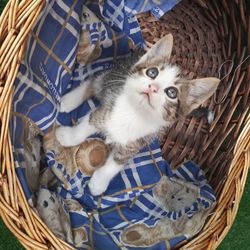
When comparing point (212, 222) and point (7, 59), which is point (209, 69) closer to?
point (212, 222)

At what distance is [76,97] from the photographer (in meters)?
1.66

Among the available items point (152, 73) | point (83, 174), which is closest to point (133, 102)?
point (152, 73)

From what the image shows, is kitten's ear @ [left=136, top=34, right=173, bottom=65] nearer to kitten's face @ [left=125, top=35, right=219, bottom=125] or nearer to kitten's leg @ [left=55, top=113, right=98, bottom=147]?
kitten's face @ [left=125, top=35, right=219, bottom=125]

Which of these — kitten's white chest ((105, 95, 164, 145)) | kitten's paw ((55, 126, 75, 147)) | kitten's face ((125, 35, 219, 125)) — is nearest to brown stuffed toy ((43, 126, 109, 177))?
kitten's paw ((55, 126, 75, 147))

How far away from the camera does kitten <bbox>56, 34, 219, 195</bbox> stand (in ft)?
4.39

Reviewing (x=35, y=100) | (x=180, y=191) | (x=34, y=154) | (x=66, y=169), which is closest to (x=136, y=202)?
(x=180, y=191)

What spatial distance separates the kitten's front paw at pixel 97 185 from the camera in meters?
1.58

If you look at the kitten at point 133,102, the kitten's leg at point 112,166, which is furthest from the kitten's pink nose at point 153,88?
the kitten's leg at point 112,166

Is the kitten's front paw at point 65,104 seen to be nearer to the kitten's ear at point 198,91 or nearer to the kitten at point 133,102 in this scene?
the kitten at point 133,102

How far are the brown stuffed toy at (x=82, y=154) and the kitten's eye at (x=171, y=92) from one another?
0.44m

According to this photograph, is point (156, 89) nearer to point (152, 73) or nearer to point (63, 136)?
point (152, 73)

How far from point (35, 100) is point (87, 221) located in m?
0.45

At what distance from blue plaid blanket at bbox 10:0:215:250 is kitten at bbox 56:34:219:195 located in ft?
0.21

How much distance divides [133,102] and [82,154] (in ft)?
1.21
